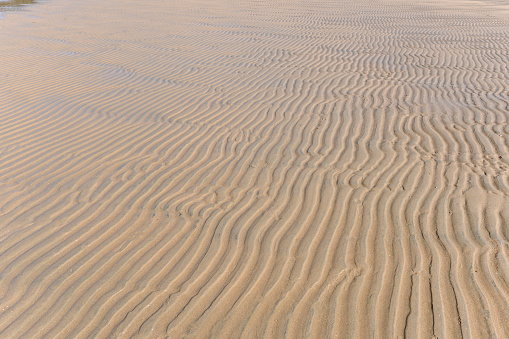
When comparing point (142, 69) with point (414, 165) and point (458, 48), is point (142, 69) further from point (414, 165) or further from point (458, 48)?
point (458, 48)

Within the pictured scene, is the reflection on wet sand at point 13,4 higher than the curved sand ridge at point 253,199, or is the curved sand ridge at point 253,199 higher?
the reflection on wet sand at point 13,4

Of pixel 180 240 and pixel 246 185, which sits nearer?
pixel 180 240

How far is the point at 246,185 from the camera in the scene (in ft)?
15.2

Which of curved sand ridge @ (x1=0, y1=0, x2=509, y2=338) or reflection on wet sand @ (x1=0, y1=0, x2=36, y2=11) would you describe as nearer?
curved sand ridge @ (x1=0, y1=0, x2=509, y2=338)

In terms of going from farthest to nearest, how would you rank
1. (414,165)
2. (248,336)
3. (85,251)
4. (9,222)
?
(414,165), (9,222), (85,251), (248,336)

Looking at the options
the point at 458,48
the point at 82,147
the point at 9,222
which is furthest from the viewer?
the point at 458,48

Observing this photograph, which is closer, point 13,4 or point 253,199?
point 253,199

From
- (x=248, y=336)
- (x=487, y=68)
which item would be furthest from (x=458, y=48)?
(x=248, y=336)

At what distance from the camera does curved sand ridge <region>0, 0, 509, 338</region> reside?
9.70ft

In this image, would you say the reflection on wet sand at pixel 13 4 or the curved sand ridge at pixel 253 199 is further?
the reflection on wet sand at pixel 13 4

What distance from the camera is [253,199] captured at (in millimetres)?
4352

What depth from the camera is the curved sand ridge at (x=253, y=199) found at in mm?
2957

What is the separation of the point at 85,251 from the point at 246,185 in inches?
70.7

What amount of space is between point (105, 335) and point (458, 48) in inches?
469
